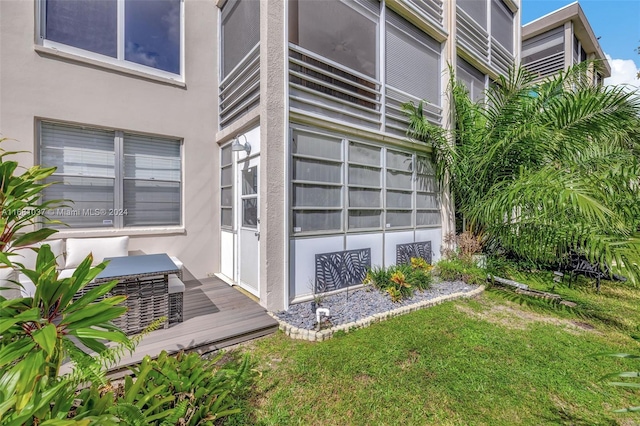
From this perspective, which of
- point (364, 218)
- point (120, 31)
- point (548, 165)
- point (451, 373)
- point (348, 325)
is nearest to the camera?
point (451, 373)

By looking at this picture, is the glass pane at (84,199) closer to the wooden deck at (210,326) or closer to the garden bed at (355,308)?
the wooden deck at (210,326)

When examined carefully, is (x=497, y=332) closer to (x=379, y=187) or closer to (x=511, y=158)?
(x=379, y=187)

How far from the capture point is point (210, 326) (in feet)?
13.1

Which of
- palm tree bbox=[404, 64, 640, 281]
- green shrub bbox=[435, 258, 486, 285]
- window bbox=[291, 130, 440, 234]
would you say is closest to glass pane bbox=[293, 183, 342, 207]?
window bbox=[291, 130, 440, 234]

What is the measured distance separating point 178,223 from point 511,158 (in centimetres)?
794

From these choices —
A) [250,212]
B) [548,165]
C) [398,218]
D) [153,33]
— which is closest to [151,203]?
[250,212]

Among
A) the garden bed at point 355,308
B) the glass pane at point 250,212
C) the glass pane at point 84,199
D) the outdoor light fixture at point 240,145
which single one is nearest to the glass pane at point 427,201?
the garden bed at point 355,308

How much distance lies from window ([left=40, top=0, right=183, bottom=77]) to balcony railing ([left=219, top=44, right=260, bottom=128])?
116 cm

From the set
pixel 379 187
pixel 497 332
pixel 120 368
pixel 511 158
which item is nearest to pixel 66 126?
pixel 120 368

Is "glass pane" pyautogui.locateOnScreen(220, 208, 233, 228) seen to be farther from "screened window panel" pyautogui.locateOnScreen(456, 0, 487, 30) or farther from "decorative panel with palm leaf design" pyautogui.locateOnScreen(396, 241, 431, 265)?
"screened window panel" pyautogui.locateOnScreen(456, 0, 487, 30)

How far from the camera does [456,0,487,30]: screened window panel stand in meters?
8.32

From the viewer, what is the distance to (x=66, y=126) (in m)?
5.16

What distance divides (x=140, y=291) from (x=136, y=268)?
338mm

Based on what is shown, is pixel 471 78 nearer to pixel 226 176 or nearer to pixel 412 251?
pixel 412 251
